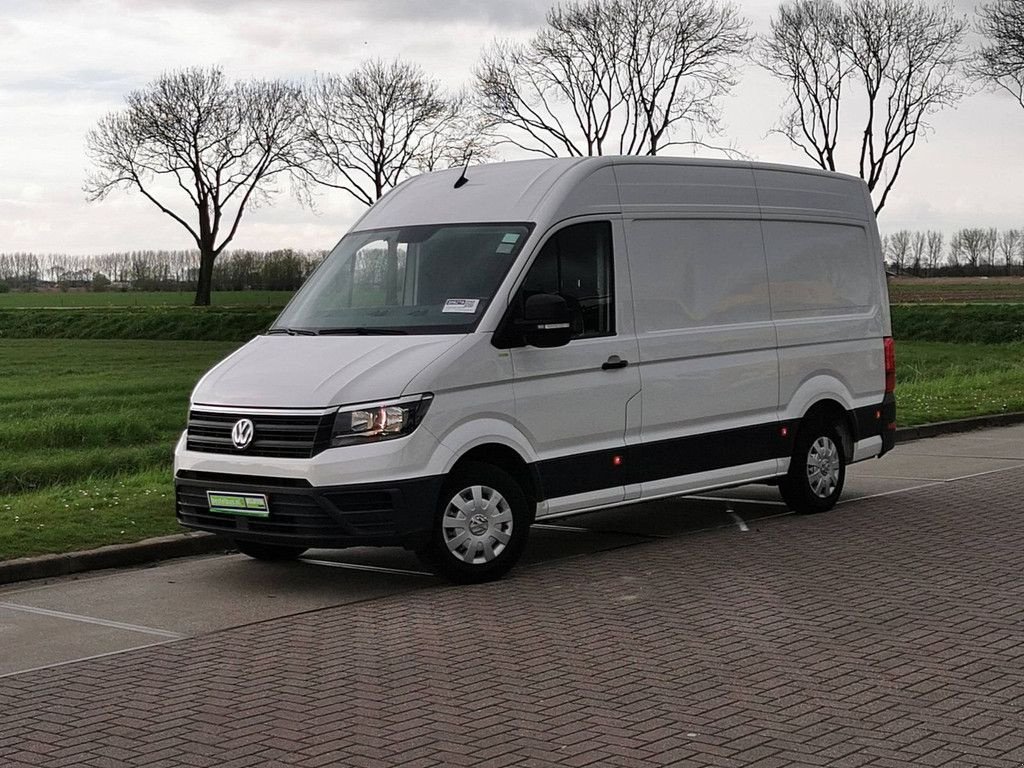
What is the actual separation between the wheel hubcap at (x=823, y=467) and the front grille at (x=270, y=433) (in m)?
4.47

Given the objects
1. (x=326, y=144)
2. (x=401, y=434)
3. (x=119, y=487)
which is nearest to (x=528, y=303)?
(x=401, y=434)

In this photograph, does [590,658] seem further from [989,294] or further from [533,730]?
[989,294]

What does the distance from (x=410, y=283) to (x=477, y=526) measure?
1600mm

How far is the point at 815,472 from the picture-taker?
1143 cm

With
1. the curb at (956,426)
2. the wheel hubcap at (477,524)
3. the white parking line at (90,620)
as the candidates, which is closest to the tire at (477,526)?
the wheel hubcap at (477,524)

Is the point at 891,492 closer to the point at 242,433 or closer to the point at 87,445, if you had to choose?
the point at 242,433

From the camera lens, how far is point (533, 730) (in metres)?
5.71

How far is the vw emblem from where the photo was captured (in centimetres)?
860

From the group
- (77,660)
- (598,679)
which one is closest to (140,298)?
(77,660)

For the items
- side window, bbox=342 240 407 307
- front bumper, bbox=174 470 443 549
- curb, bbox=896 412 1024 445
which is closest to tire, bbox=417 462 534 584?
front bumper, bbox=174 470 443 549

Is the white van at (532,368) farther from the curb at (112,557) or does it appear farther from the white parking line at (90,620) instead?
the white parking line at (90,620)

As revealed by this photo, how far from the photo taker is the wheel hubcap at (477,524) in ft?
28.5

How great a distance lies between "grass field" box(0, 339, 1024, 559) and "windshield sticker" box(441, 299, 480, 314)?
2830 mm

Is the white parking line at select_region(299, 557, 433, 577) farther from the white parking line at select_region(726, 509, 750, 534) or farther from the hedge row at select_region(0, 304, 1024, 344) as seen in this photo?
the hedge row at select_region(0, 304, 1024, 344)
